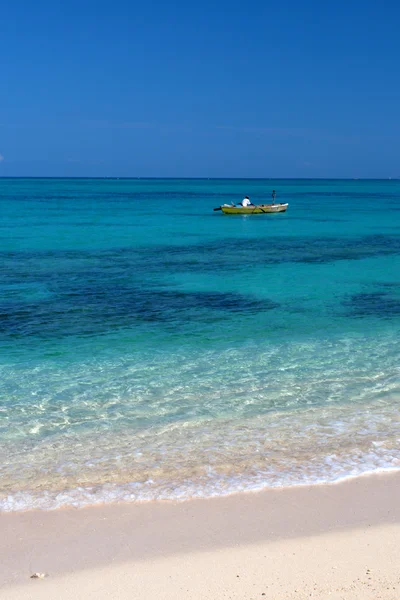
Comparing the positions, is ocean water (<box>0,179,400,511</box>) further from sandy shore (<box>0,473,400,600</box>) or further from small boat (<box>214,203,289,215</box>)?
→ small boat (<box>214,203,289,215</box>)

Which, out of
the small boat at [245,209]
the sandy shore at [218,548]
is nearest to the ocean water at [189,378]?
the sandy shore at [218,548]

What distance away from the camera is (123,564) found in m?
4.62

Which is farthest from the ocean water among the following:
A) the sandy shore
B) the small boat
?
the small boat

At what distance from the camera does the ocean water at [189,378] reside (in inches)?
245

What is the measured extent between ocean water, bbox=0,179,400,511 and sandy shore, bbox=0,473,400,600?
0.32m

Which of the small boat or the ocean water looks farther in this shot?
the small boat

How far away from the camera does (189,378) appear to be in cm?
927

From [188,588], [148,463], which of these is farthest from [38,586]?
[148,463]

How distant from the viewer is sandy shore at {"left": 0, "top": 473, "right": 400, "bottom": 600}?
14.1ft

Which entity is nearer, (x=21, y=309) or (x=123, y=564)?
(x=123, y=564)

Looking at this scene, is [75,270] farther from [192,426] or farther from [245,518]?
[245,518]

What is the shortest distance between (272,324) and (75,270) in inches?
333

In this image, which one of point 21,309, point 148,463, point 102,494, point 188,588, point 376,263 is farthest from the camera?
point 376,263

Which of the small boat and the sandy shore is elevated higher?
the small boat
